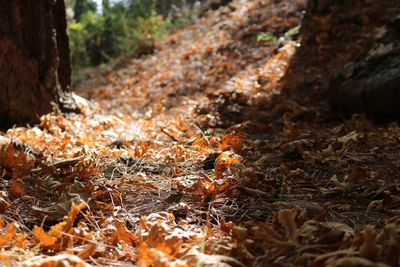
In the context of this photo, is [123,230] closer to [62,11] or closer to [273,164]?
[273,164]

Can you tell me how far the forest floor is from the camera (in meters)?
1.50

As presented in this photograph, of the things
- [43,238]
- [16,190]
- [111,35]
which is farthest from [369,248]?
[111,35]

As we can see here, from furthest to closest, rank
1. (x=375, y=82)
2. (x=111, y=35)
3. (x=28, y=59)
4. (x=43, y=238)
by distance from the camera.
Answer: (x=111, y=35) < (x=28, y=59) < (x=375, y=82) < (x=43, y=238)

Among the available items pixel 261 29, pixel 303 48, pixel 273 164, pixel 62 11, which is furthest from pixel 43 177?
pixel 261 29

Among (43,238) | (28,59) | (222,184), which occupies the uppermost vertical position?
(28,59)

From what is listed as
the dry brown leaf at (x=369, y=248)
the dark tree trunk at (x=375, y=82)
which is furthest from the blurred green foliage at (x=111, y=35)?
the dry brown leaf at (x=369, y=248)

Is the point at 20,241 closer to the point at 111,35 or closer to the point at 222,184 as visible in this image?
the point at 222,184

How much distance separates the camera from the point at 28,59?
4422 mm

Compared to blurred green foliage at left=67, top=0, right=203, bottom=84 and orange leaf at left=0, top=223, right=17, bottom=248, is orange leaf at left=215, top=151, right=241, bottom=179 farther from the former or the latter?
blurred green foliage at left=67, top=0, right=203, bottom=84

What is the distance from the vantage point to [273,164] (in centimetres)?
285

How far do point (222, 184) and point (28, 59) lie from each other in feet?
10.4

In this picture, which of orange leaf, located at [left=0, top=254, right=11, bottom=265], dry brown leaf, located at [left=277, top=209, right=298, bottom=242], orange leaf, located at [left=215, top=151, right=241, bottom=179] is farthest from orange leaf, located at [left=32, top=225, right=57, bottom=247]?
orange leaf, located at [left=215, top=151, right=241, bottom=179]

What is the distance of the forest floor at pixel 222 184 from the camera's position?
4.93 ft

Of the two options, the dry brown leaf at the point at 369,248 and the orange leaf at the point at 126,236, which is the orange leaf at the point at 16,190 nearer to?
the orange leaf at the point at 126,236
